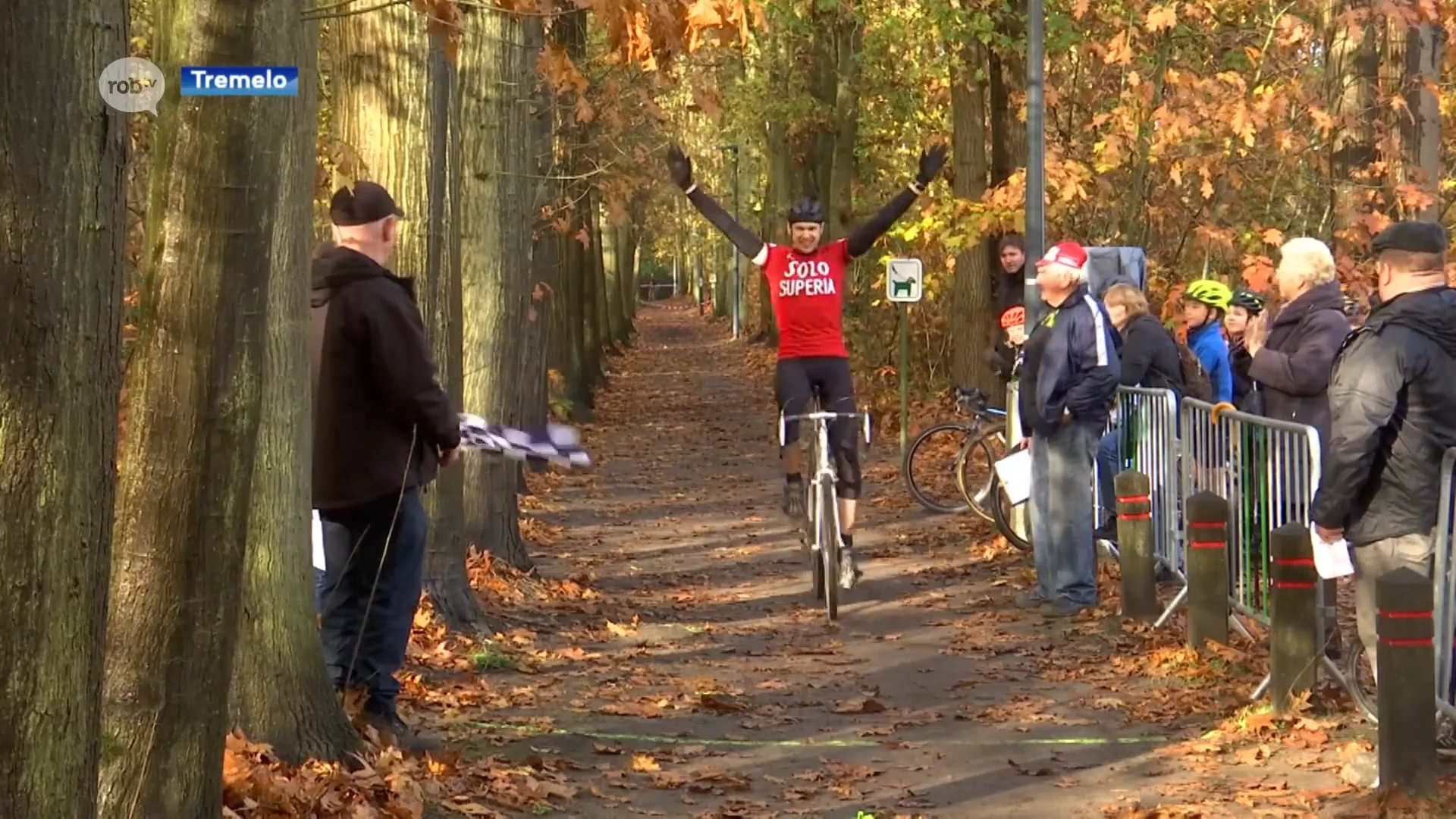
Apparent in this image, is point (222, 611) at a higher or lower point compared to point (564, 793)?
higher

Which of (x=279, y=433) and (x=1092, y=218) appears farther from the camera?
(x=1092, y=218)

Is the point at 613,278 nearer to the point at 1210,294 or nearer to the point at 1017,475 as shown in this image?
the point at 1017,475

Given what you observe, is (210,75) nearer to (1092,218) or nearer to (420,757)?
(420,757)

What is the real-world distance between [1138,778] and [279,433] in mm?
3721

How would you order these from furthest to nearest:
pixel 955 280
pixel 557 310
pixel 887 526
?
pixel 557 310, pixel 955 280, pixel 887 526

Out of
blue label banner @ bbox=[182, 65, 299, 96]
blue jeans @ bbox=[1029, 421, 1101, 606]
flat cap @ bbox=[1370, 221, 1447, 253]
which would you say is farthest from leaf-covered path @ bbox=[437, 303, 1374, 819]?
blue label banner @ bbox=[182, 65, 299, 96]

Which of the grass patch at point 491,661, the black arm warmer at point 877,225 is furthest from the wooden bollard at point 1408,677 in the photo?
the black arm warmer at point 877,225

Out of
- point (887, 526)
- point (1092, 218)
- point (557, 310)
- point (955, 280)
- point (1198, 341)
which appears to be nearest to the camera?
point (1198, 341)

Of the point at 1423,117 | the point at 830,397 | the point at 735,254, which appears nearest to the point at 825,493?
the point at 830,397

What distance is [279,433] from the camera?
7.11 metres

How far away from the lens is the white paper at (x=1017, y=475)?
13.2 meters

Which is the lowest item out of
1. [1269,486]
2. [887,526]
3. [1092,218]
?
[887,526]

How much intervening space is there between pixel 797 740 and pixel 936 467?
31.4 feet

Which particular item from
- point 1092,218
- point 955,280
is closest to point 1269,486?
point 1092,218
